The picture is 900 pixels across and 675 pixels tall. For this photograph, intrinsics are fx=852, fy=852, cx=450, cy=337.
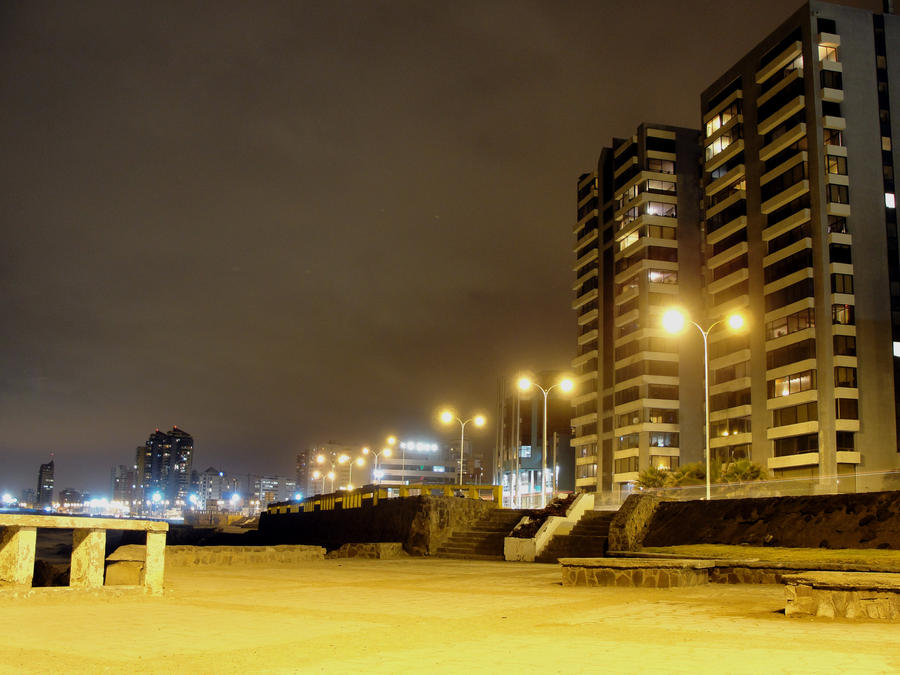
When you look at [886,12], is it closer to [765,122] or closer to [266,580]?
[765,122]

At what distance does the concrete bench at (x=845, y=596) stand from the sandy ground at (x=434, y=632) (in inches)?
13.6

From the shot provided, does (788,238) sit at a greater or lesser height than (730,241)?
lesser

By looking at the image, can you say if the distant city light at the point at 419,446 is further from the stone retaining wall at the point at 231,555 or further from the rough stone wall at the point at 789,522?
the rough stone wall at the point at 789,522

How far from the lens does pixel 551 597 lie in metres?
13.9

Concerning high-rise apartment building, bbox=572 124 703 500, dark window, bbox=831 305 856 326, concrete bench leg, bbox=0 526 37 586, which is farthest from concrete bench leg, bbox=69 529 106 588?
high-rise apartment building, bbox=572 124 703 500

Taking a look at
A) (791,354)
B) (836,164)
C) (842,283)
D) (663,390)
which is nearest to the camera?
(842,283)

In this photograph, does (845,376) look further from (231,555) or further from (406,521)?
(231,555)

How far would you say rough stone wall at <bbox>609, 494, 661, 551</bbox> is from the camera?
2352cm

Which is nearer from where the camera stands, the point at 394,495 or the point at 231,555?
the point at 231,555

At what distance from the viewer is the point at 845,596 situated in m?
10.5

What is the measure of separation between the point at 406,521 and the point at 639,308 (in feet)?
227


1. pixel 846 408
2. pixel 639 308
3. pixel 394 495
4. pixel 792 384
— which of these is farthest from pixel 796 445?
pixel 394 495

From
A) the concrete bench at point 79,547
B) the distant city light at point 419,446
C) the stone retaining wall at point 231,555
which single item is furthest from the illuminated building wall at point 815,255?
the distant city light at point 419,446

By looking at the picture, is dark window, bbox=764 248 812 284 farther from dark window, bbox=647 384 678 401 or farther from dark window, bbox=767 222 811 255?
dark window, bbox=647 384 678 401
